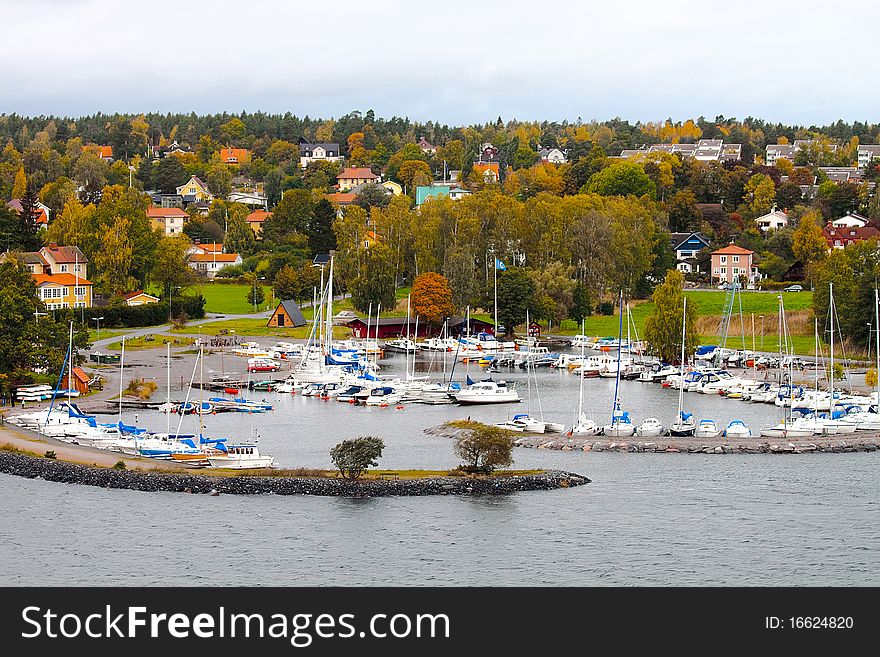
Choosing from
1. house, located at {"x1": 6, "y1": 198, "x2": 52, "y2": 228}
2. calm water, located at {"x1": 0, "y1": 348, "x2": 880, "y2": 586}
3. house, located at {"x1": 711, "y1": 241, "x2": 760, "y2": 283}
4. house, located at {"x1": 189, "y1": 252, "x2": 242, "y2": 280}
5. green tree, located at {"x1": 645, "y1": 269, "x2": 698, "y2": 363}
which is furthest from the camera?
house, located at {"x1": 189, "y1": 252, "x2": 242, "y2": 280}

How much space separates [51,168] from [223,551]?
10175 centimetres

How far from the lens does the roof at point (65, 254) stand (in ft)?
226

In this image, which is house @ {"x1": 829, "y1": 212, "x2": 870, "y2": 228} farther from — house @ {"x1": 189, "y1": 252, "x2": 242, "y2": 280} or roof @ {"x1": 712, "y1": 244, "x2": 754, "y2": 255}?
house @ {"x1": 189, "y1": 252, "x2": 242, "y2": 280}

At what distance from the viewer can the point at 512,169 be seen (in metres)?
140

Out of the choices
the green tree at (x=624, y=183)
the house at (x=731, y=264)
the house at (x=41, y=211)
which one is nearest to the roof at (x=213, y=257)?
the house at (x=41, y=211)

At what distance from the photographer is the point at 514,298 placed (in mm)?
68312

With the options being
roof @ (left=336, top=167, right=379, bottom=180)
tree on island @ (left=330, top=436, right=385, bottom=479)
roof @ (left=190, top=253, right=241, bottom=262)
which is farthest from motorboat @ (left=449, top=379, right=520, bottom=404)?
roof @ (left=336, top=167, right=379, bottom=180)

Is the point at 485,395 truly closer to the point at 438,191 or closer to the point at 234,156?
the point at 438,191

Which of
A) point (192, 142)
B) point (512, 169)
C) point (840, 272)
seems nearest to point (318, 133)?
point (192, 142)

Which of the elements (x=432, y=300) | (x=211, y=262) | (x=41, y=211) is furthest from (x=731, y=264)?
(x=41, y=211)

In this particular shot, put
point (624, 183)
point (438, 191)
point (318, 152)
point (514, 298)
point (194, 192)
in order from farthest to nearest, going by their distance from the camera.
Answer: point (318, 152)
point (194, 192)
point (438, 191)
point (624, 183)
point (514, 298)

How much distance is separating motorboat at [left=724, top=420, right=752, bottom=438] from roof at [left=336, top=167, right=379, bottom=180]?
94199mm

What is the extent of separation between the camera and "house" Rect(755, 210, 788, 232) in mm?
92250

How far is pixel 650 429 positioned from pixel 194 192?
9099 centimetres
